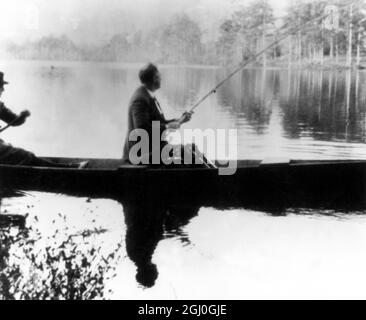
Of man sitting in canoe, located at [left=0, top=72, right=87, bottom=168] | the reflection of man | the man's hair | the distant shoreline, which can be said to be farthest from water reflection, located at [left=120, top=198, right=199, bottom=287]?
the distant shoreline

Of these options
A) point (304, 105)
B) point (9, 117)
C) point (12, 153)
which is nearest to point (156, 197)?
point (12, 153)

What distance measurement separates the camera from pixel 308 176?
5906 mm

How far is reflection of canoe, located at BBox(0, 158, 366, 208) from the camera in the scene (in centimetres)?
590

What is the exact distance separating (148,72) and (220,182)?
1.30 metres

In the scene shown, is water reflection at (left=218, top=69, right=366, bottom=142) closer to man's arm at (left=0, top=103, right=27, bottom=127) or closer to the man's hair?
the man's hair

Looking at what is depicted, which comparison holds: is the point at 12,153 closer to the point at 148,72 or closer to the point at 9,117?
the point at 9,117

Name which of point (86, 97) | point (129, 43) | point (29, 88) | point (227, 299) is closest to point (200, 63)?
point (86, 97)

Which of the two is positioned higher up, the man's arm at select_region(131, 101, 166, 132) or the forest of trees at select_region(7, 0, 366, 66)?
the forest of trees at select_region(7, 0, 366, 66)

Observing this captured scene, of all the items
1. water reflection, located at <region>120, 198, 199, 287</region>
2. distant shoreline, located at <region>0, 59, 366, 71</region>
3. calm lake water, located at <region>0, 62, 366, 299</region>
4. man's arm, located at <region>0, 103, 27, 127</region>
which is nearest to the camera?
calm lake water, located at <region>0, 62, 366, 299</region>

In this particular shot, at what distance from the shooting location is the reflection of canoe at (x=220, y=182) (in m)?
5.90

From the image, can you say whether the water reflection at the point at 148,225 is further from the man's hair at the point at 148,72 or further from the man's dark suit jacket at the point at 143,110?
the man's hair at the point at 148,72

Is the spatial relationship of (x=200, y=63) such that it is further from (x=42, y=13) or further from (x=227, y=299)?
(x=227, y=299)

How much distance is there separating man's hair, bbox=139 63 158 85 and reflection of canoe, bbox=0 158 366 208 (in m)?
0.87

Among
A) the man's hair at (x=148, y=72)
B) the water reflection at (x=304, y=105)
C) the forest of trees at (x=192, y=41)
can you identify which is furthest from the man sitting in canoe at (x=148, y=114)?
the water reflection at (x=304, y=105)
